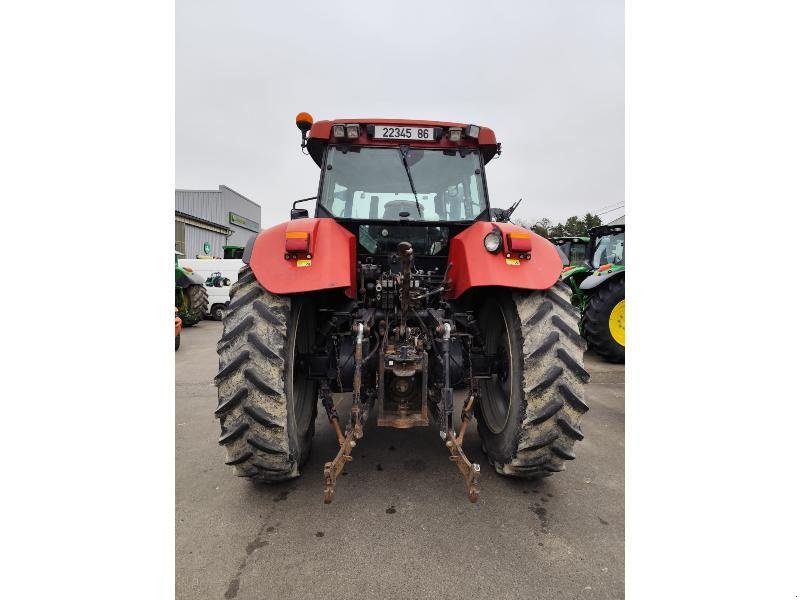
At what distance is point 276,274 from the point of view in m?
2.05

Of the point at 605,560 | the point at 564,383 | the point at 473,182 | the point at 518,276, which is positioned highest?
the point at 473,182

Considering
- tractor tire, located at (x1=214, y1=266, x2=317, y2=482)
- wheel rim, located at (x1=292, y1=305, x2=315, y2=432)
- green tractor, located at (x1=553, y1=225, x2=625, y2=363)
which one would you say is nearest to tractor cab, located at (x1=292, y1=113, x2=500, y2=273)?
wheel rim, located at (x1=292, y1=305, x2=315, y2=432)

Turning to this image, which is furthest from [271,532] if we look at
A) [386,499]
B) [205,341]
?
[205,341]

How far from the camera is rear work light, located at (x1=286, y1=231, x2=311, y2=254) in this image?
78.8 inches

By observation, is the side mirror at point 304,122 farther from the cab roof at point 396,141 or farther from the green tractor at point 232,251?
the green tractor at point 232,251

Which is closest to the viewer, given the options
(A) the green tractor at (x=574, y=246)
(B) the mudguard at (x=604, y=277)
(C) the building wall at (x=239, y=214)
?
(B) the mudguard at (x=604, y=277)

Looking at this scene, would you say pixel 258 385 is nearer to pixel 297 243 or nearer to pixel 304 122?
pixel 297 243

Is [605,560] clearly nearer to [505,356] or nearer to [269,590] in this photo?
[505,356]

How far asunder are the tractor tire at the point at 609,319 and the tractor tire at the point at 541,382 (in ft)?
11.2

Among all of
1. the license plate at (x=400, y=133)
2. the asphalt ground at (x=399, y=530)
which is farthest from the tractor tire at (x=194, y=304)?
the license plate at (x=400, y=133)

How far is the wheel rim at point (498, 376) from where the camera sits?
2418 millimetres

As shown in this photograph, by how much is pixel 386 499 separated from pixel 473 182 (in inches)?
86.8

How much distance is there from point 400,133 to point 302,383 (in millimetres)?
1865

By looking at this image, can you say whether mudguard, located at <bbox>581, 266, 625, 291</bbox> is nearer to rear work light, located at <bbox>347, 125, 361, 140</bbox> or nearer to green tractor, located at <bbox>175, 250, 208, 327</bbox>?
rear work light, located at <bbox>347, 125, 361, 140</bbox>
